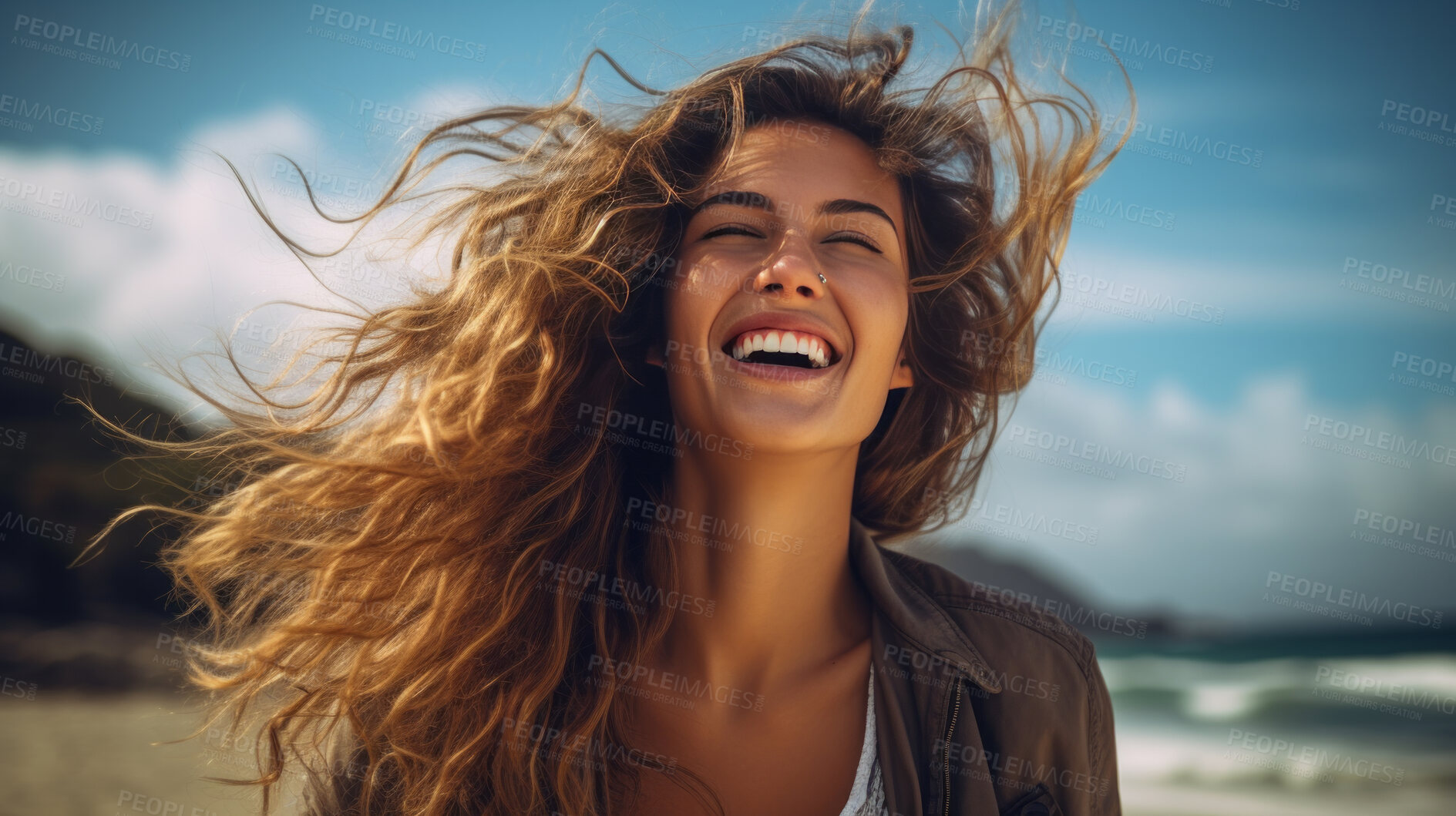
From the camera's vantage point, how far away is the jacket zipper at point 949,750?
238cm

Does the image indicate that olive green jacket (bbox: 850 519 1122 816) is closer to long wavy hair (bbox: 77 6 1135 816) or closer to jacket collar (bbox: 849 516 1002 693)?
jacket collar (bbox: 849 516 1002 693)

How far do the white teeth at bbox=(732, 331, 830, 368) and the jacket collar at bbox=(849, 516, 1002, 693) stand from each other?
706 millimetres

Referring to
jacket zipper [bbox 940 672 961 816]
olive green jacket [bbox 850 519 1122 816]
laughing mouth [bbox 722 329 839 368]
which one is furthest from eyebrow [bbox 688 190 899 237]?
jacket zipper [bbox 940 672 961 816]

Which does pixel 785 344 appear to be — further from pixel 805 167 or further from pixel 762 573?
pixel 762 573

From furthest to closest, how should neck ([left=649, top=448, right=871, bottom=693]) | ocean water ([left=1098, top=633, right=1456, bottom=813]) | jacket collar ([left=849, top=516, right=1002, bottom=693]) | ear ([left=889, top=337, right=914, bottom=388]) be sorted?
ocean water ([left=1098, top=633, right=1456, bottom=813]), ear ([left=889, top=337, right=914, bottom=388]), neck ([left=649, top=448, right=871, bottom=693]), jacket collar ([left=849, top=516, right=1002, bottom=693])

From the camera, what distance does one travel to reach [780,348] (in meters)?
2.41

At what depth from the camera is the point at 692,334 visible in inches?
100

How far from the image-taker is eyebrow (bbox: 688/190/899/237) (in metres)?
2.57

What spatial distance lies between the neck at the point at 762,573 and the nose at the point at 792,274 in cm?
54

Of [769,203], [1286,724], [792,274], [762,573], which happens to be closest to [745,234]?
[769,203]

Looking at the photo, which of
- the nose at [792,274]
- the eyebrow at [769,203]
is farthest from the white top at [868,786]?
the eyebrow at [769,203]

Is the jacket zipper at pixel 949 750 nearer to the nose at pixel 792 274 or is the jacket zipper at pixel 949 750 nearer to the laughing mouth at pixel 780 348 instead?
the laughing mouth at pixel 780 348

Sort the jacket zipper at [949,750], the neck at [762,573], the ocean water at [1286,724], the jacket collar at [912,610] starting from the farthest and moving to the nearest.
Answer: the ocean water at [1286,724], the neck at [762,573], the jacket collar at [912,610], the jacket zipper at [949,750]

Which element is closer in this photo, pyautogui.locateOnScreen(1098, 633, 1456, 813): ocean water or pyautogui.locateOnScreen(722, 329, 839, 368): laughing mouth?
pyautogui.locateOnScreen(722, 329, 839, 368): laughing mouth
